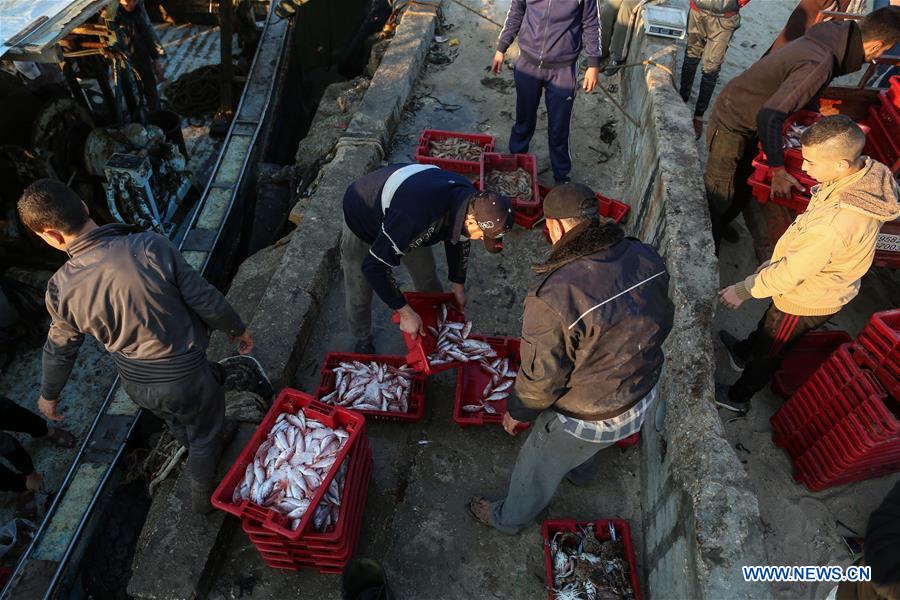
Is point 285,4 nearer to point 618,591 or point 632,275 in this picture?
point 632,275

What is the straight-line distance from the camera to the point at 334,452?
3.33 meters

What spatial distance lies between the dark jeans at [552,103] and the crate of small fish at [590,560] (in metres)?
3.82

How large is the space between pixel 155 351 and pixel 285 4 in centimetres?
1023

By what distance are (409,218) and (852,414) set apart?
3.10 metres

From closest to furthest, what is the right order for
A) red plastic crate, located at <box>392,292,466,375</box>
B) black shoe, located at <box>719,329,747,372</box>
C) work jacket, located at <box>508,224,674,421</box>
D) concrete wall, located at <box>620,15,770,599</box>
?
work jacket, located at <box>508,224,674,421</box>
concrete wall, located at <box>620,15,770,599</box>
red plastic crate, located at <box>392,292,466,375</box>
black shoe, located at <box>719,329,747,372</box>

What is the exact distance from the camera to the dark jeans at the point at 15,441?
4770 mm

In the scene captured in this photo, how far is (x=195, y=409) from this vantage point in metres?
3.53

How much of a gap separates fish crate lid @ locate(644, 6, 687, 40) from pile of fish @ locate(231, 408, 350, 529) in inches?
240

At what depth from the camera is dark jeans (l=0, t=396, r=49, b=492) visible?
15.6 ft

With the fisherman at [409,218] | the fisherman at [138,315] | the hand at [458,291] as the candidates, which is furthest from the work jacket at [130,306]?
the hand at [458,291]

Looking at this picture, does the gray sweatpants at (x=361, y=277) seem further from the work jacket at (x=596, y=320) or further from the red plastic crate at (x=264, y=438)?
the work jacket at (x=596, y=320)

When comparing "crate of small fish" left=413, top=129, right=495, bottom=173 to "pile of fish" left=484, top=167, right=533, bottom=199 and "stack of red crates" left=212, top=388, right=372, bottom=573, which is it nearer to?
"pile of fish" left=484, top=167, right=533, bottom=199

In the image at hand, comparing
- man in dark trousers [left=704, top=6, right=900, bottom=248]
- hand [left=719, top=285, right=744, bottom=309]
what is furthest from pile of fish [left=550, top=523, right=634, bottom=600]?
man in dark trousers [left=704, top=6, right=900, bottom=248]

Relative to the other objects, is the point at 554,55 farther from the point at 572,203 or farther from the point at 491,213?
the point at 572,203
